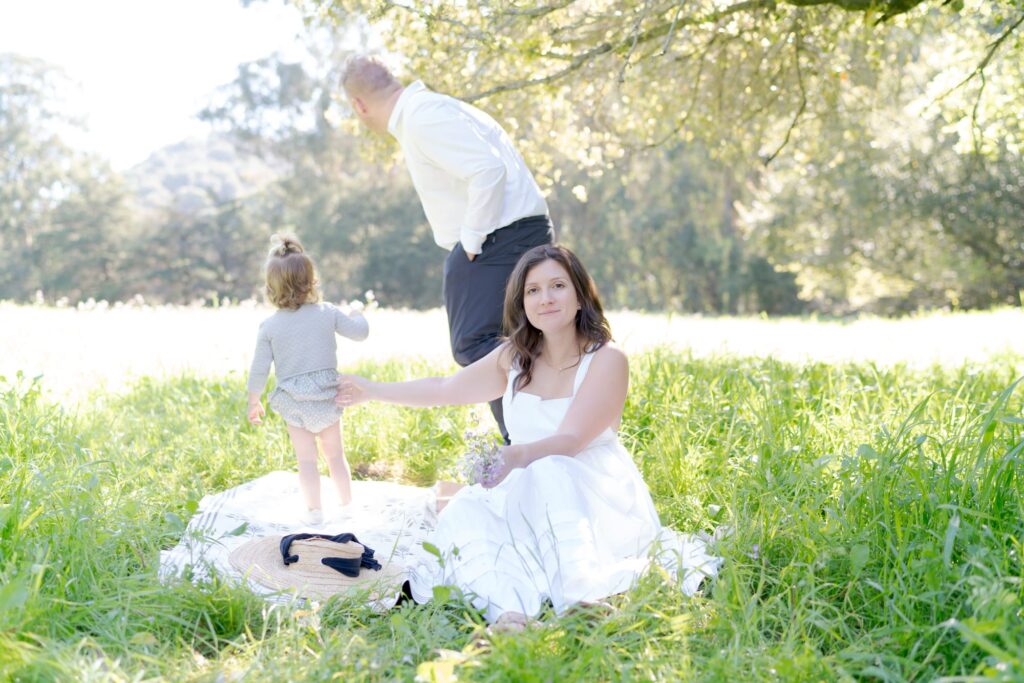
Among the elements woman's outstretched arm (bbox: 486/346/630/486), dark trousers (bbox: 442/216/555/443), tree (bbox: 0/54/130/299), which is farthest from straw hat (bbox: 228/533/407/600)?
tree (bbox: 0/54/130/299)

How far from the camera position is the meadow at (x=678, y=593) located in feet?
8.16

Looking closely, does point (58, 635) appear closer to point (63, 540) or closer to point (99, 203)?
point (63, 540)

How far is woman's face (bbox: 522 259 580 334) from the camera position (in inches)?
146

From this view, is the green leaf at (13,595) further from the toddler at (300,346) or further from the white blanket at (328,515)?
the toddler at (300,346)

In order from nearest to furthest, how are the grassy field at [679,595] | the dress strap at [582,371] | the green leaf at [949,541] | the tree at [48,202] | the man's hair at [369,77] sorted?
1. the grassy field at [679,595]
2. the green leaf at [949,541]
3. the dress strap at [582,371]
4. the man's hair at [369,77]
5. the tree at [48,202]

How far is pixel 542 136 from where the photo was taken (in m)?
8.12

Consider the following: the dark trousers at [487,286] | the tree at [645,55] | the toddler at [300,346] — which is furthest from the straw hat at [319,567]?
the tree at [645,55]

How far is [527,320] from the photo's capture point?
388 cm

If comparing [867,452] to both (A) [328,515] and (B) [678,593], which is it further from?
(A) [328,515]

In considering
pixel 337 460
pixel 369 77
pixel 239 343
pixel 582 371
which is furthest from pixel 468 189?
pixel 239 343

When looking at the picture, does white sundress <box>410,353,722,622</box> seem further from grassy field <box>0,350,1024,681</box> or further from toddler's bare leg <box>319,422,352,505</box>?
toddler's bare leg <box>319,422,352,505</box>

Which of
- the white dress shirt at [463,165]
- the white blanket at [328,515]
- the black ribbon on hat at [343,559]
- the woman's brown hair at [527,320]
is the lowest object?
the white blanket at [328,515]

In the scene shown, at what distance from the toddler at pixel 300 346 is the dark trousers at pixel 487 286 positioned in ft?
1.82

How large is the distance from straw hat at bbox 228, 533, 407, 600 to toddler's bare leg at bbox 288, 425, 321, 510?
944 millimetres
